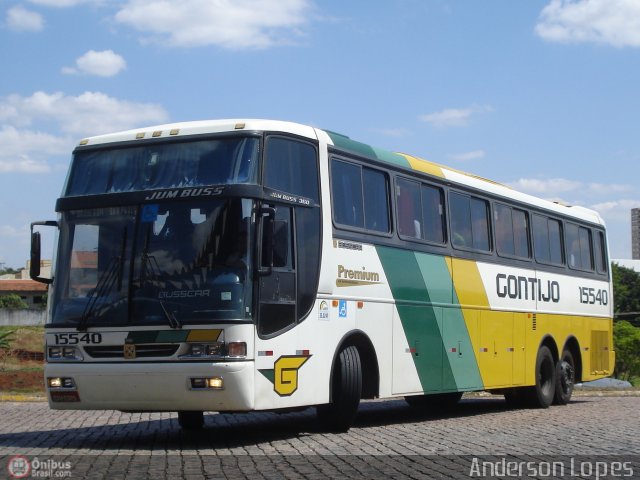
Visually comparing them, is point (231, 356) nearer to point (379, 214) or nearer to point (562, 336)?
point (379, 214)

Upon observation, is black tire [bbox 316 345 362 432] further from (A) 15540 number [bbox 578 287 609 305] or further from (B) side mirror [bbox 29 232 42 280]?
(A) 15540 number [bbox 578 287 609 305]

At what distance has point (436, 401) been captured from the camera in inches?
807

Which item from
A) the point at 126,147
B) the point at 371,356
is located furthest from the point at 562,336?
the point at 126,147

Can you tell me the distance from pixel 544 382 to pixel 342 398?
27.4 feet

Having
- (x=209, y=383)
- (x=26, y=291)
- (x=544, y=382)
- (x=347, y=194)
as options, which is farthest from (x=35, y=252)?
(x=26, y=291)

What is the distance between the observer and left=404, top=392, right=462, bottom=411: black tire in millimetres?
20297

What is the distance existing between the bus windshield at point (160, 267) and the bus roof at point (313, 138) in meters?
0.99

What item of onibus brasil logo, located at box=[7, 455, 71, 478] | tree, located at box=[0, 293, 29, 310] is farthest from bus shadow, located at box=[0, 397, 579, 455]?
tree, located at box=[0, 293, 29, 310]

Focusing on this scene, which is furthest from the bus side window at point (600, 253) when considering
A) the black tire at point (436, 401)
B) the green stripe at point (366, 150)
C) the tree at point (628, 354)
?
the tree at point (628, 354)

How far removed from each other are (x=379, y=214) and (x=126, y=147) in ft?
12.3

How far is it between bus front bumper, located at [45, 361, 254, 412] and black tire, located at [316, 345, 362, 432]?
2011mm

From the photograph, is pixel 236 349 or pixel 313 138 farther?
pixel 313 138

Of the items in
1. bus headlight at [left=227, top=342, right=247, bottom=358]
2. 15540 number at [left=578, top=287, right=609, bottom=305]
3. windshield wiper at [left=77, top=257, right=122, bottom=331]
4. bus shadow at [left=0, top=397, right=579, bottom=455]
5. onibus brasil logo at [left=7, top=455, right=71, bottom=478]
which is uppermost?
15540 number at [left=578, top=287, right=609, bottom=305]

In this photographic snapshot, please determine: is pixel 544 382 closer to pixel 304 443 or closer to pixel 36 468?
pixel 304 443
